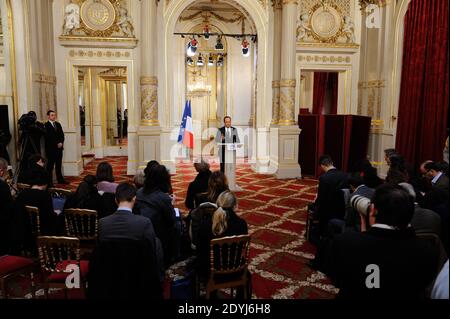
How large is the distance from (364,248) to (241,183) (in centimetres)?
700

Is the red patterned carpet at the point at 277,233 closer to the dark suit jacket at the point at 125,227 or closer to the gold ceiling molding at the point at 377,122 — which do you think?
the dark suit jacket at the point at 125,227

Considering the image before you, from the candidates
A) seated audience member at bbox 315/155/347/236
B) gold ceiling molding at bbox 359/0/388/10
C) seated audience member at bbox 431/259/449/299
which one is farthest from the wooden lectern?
seated audience member at bbox 431/259/449/299

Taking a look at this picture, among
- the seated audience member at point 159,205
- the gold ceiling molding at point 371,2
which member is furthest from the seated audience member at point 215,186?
the gold ceiling molding at point 371,2

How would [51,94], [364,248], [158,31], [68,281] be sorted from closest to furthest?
1. [364,248]
2. [68,281]
3. [51,94]
4. [158,31]

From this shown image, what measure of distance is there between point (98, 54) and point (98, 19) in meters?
0.79

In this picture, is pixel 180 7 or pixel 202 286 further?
pixel 180 7

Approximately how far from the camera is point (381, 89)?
29.7ft

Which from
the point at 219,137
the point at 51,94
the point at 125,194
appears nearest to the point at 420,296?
the point at 125,194

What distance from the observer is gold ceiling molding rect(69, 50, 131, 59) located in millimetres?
9078

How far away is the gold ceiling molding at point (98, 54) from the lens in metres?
9.08

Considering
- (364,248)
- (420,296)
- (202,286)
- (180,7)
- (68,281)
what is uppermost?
(180,7)

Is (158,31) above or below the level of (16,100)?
above

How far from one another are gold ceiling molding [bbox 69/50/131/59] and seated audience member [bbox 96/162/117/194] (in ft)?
18.7

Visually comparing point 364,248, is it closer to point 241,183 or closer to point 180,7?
point 241,183
